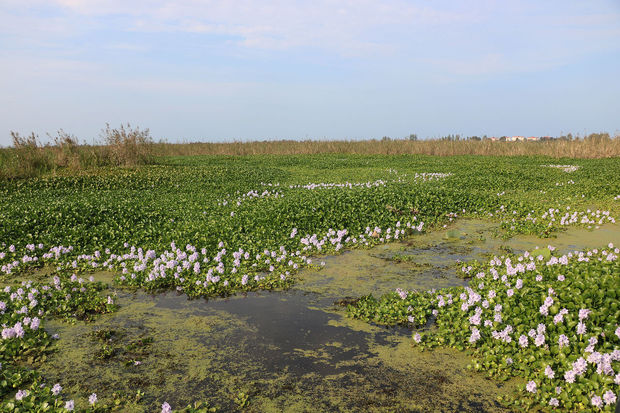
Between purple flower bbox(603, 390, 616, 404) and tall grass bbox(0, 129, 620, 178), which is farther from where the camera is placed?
tall grass bbox(0, 129, 620, 178)

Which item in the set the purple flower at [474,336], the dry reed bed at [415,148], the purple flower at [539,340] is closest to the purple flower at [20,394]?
the purple flower at [474,336]

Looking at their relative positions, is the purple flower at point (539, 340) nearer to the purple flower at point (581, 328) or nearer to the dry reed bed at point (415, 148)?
the purple flower at point (581, 328)

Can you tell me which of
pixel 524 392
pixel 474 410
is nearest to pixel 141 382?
pixel 474 410

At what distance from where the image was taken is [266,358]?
4598mm

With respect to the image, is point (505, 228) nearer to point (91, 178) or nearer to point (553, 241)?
point (553, 241)

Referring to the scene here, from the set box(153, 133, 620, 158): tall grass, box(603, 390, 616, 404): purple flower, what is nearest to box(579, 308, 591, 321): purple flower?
box(603, 390, 616, 404): purple flower

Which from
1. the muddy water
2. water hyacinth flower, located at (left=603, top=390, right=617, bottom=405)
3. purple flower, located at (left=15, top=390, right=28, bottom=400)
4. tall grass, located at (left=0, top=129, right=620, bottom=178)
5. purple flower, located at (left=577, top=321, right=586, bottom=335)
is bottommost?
the muddy water

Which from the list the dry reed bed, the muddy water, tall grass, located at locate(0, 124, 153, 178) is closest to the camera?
the muddy water

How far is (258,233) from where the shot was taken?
9.03m

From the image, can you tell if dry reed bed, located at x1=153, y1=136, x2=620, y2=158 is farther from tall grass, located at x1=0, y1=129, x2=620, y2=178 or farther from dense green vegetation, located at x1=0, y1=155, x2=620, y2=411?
dense green vegetation, located at x1=0, y1=155, x2=620, y2=411

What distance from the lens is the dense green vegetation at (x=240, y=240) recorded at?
4.58 metres

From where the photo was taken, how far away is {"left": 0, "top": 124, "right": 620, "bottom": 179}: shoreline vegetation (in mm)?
20312

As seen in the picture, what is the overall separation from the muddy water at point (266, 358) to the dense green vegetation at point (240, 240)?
33 centimetres

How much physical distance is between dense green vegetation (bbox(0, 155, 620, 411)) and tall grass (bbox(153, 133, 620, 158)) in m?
16.1
